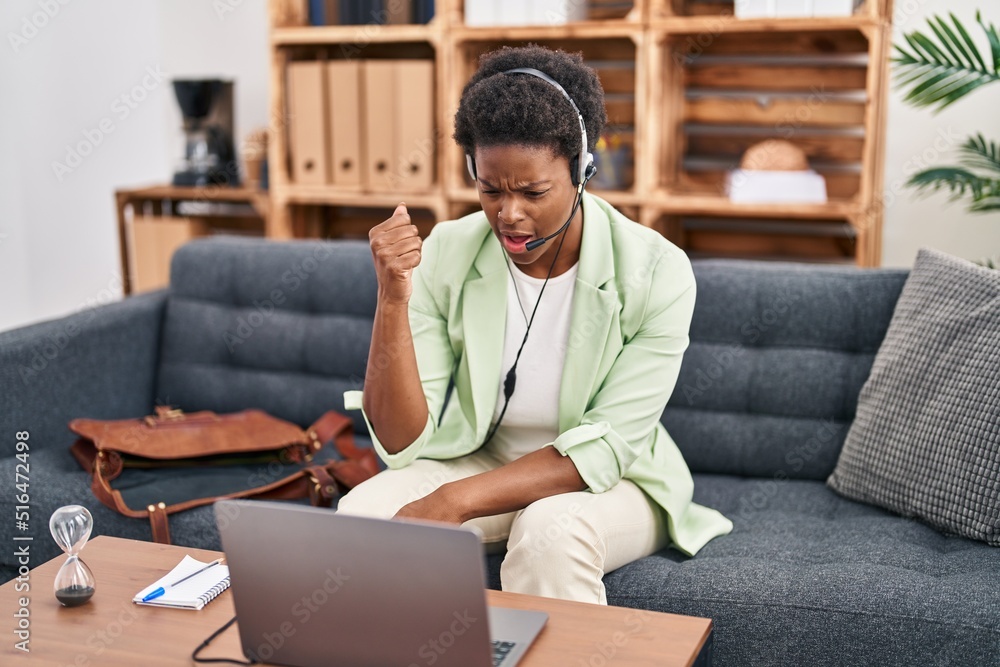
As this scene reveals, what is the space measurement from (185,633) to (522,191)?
750mm

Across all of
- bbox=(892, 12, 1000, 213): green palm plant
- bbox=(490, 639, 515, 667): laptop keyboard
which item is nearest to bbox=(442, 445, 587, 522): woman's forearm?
bbox=(490, 639, 515, 667): laptop keyboard

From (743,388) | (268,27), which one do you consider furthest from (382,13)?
(743,388)

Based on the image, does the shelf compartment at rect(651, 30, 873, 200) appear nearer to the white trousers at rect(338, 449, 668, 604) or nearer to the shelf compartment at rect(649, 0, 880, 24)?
the shelf compartment at rect(649, 0, 880, 24)

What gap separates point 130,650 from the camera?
3.85ft

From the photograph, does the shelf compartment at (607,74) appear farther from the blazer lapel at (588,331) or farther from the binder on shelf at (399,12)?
the blazer lapel at (588,331)

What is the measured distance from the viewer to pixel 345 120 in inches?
123

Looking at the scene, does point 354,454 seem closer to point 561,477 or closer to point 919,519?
point 561,477

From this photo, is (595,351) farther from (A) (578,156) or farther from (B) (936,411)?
(B) (936,411)

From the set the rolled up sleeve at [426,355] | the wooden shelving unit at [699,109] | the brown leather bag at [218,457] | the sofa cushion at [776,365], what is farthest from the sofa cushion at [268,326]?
the wooden shelving unit at [699,109]

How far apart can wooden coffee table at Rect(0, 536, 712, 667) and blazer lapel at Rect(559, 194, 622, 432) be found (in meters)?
0.45

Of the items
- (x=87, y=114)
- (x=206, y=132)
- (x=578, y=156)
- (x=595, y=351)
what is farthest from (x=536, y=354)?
(x=87, y=114)

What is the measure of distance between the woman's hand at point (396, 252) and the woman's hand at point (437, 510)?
1.00 ft

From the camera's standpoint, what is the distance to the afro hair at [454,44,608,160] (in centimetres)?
152

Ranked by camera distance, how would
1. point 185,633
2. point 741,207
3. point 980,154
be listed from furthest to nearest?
point 741,207
point 980,154
point 185,633
